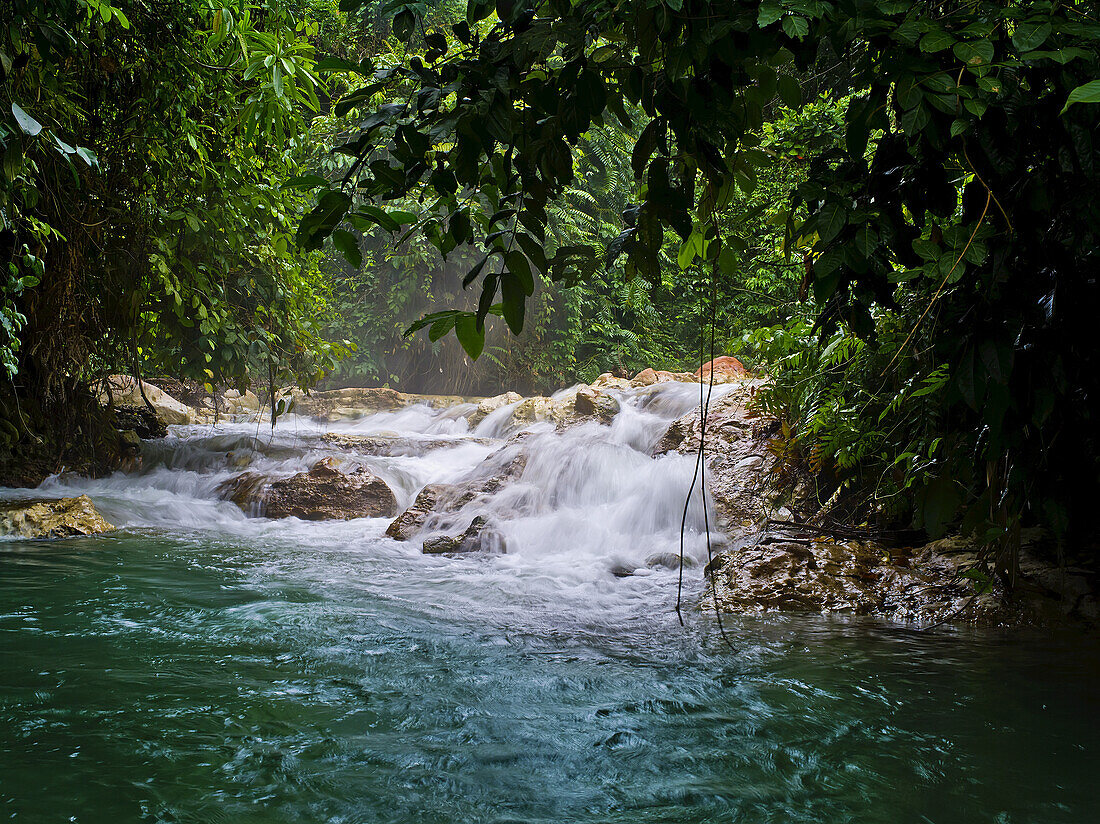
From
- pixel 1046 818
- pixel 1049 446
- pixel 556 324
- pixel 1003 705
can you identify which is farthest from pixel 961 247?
pixel 556 324

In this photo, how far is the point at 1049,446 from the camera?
2.30 m

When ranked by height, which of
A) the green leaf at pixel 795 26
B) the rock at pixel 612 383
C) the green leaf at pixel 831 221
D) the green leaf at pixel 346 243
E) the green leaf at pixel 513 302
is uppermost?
the rock at pixel 612 383

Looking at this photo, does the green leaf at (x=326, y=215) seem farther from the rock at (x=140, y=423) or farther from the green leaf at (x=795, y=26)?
the rock at (x=140, y=423)

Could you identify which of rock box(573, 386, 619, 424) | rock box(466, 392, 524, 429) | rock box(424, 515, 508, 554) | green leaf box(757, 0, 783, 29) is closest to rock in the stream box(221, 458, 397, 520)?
rock box(424, 515, 508, 554)

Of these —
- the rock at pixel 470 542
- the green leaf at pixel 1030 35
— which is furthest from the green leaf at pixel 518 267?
the rock at pixel 470 542

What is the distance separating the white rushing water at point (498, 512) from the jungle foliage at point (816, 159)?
8.81 ft

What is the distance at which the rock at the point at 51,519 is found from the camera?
5855 mm

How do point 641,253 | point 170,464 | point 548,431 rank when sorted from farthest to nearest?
point 170,464
point 548,431
point 641,253

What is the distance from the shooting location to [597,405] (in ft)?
32.1

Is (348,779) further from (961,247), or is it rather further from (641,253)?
(961,247)

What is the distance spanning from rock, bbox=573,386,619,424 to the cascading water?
4.47 metres

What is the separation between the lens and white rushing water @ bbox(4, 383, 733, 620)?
15.8 feet

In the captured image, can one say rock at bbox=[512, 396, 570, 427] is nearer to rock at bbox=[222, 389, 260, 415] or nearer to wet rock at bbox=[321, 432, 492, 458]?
wet rock at bbox=[321, 432, 492, 458]

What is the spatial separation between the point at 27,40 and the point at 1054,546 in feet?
18.3
